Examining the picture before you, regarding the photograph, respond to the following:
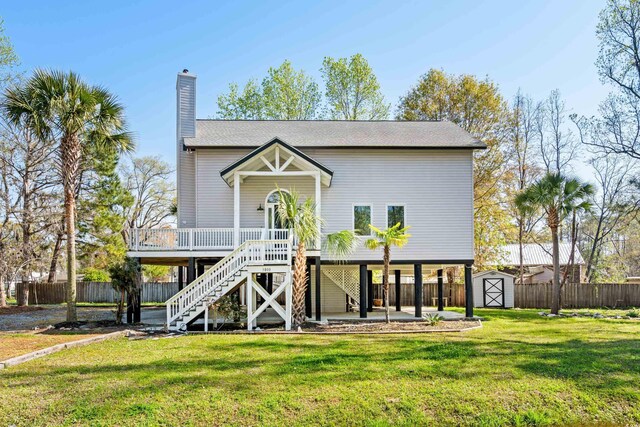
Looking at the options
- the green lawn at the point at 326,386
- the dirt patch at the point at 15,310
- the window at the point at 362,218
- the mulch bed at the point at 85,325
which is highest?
the window at the point at 362,218

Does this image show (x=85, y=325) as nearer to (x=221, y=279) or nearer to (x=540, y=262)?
(x=221, y=279)

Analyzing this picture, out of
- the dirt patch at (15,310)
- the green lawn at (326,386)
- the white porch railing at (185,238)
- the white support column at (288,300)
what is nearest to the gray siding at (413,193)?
the white porch railing at (185,238)

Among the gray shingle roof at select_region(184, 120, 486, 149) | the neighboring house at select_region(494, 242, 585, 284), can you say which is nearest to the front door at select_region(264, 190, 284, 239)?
the gray shingle roof at select_region(184, 120, 486, 149)

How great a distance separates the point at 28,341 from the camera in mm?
12492

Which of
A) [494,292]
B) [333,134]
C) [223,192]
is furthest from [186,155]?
[494,292]

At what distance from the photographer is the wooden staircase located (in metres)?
15.5

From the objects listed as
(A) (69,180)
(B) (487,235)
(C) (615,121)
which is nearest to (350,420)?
(A) (69,180)

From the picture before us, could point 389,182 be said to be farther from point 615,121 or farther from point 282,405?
point 282,405

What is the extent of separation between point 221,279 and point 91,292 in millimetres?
20857

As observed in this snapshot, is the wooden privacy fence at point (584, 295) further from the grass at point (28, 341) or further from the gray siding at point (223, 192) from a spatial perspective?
the grass at point (28, 341)

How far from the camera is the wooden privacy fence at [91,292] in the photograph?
105 ft

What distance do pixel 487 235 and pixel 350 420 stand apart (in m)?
25.6

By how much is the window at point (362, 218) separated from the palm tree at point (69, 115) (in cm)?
874

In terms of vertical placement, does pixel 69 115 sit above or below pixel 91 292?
above
